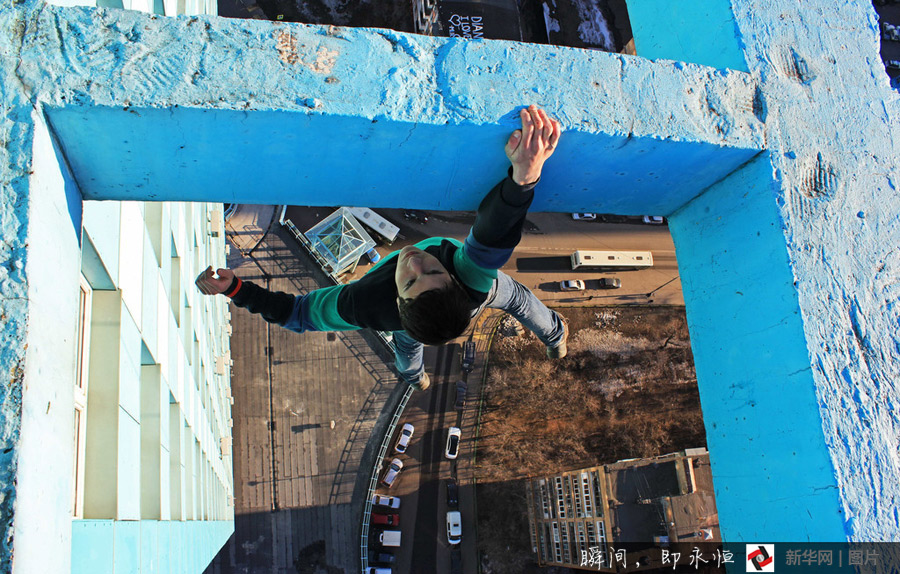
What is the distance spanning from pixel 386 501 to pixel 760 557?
21130 millimetres

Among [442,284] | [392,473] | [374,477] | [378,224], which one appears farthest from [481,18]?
[442,284]

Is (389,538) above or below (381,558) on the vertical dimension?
above

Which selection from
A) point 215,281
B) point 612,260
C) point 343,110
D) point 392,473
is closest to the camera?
point 343,110

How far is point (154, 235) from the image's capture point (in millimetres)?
5875

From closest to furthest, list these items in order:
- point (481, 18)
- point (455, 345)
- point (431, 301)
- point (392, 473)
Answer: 1. point (431, 301)
2. point (392, 473)
3. point (455, 345)
4. point (481, 18)

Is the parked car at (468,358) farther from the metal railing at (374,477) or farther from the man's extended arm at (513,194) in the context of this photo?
the man's extended arm at (513,194)

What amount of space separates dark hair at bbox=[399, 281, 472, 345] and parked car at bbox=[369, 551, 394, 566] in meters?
20.9

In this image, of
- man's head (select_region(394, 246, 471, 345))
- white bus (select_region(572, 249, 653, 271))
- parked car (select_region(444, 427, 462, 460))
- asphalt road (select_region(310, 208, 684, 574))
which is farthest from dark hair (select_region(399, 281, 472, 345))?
white bus (select_region(572, 249, 653, 271))

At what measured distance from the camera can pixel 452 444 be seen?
2303cm

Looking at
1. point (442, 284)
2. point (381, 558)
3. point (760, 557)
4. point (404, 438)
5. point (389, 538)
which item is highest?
point (442, 284)

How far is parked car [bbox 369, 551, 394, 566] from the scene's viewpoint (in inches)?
857

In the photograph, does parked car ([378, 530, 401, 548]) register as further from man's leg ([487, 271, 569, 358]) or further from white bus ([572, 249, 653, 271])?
man's leg ([487, 271, 569, 358])

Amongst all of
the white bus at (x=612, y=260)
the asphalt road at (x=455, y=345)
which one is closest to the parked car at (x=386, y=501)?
the asphalt road at (x=455, y=345)

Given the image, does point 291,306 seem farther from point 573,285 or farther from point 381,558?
point 573,285
